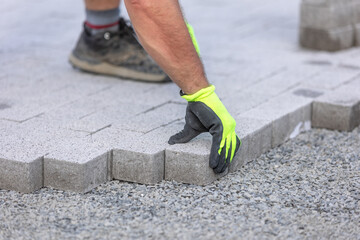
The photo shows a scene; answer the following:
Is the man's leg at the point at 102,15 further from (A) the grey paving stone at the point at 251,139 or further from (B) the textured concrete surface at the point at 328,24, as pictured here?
(B) the textured concrete surface at the point at 328,24

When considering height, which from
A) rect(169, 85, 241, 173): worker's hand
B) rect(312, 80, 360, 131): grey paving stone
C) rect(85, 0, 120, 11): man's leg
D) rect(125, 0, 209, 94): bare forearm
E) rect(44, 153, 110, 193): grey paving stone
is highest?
rect(125, 0, 209, 94): bare forearm

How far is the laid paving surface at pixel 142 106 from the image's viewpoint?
9.12 feet

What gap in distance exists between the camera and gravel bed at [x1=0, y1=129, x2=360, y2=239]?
240 cm

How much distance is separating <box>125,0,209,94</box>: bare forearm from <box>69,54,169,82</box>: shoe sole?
1.19 meters

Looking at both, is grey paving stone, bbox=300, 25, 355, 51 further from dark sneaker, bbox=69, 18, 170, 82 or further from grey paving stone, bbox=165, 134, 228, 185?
grey paving stone, bbox=165, 134, 228, 185

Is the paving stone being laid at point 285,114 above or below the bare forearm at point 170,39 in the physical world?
below

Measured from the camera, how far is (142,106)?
3.45m

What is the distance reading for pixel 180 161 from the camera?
111 inches

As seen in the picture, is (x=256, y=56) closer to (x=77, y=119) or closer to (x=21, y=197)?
(x=77, y=119)

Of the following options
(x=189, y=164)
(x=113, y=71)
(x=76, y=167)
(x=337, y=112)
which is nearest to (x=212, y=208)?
(x=189, y=164)

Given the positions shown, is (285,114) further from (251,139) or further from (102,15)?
(102,15)

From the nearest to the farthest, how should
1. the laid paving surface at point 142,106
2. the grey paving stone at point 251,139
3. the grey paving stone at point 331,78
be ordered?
the laid paving surface at point 142,106 → the grey paving stone at point 251,139 → the grey paving stone at point 331,78

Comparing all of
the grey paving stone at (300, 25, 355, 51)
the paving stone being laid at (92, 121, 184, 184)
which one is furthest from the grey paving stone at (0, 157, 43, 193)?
the grey paving stone at (300, 25, 355, 51)

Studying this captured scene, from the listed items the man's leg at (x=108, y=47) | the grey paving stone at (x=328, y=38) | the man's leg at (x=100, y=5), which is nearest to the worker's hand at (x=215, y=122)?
the man's leg at (x=108, y=47)
